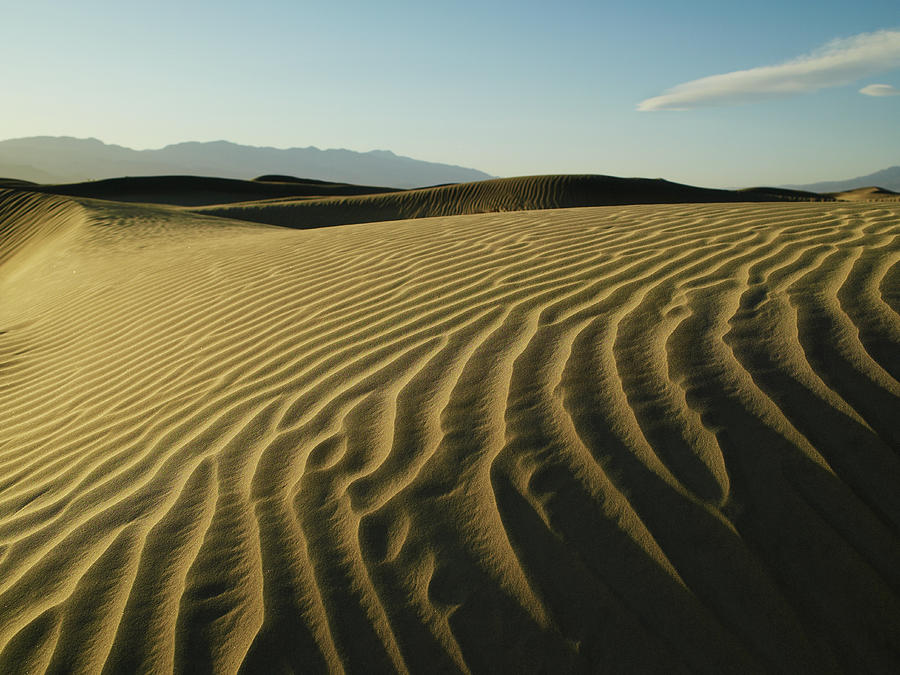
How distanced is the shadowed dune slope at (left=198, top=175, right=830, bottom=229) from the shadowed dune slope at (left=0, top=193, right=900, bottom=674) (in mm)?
17035

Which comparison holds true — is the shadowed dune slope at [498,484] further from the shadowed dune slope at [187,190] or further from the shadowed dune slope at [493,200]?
the shadowed dune slope at [187,190]

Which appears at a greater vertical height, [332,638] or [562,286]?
[562,286]

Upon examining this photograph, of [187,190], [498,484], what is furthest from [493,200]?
[498,484]

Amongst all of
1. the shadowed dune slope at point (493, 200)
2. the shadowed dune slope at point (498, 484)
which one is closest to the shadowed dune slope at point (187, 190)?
the shadowed dune slope at point (493, 200)

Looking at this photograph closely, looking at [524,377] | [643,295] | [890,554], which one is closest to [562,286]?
[643,295]

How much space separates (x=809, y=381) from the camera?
6.64 ft

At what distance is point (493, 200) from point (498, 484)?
20.1 m

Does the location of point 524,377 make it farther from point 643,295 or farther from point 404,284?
point 404,284

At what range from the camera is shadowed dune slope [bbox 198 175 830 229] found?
64.7 feet

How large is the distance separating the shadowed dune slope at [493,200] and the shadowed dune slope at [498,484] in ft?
55.9

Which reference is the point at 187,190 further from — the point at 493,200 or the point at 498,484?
the point at 498,484

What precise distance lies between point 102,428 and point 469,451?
1.81 metres

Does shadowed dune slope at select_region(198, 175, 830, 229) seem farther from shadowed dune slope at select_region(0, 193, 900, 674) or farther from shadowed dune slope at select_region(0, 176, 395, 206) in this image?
shadowed dune slope at select_region(0, 193, 900, 674)

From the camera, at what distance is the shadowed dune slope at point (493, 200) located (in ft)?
64.7
